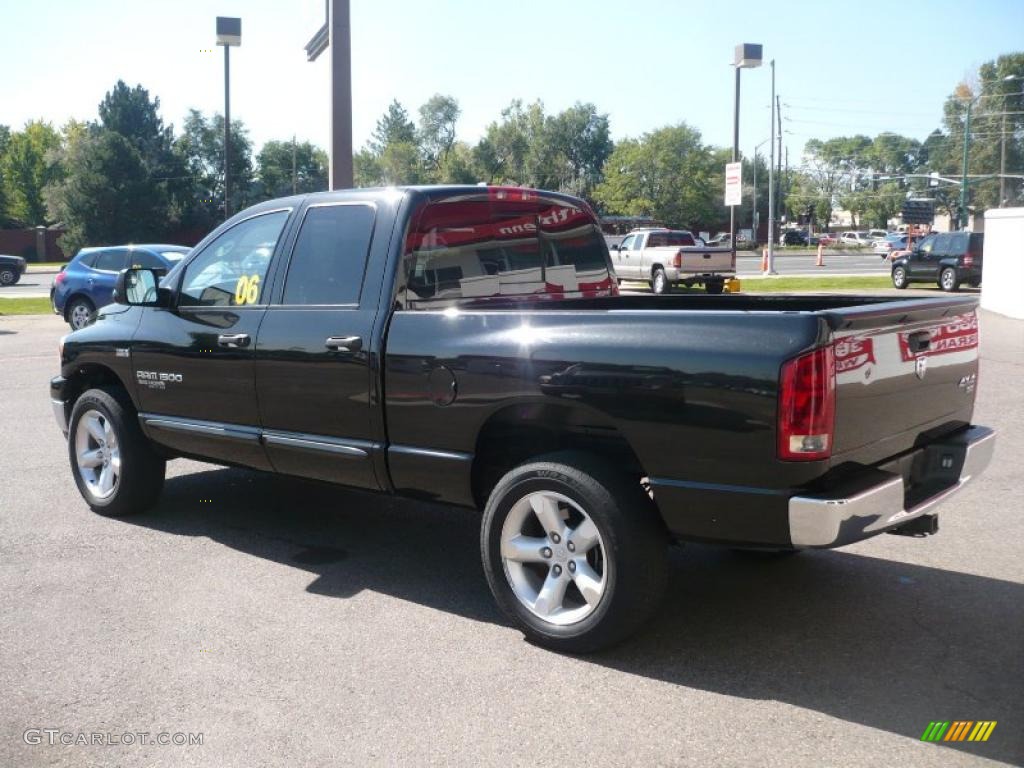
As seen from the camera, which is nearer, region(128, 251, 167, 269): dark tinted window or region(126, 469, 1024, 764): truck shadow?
region(126, 469, 1024, 764): truck shadow

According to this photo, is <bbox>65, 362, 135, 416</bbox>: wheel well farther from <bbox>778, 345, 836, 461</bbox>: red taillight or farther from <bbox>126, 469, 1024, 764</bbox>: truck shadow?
<bbox>778, 345, 836, 461</bbox>: red taillight

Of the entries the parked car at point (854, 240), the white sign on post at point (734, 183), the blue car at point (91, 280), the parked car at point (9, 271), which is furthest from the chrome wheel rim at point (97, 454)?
the parked car at point (854, 240)

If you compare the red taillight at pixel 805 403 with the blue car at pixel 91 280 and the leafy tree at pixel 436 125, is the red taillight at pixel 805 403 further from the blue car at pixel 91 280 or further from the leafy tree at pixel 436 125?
the leafy tree at pixel 436 125

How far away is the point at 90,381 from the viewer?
21.5 ft

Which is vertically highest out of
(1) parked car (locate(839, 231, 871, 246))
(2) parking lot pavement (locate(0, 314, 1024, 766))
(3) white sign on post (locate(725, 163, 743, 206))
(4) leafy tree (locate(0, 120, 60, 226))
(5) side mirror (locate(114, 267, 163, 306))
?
(4) leafy tree (locate(0, 120, 60, 226))

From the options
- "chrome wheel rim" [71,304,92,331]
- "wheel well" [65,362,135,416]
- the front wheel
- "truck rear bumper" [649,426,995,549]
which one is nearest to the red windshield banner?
"truck rear bumper" [649,426,995,549]

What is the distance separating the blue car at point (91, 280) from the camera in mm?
19188

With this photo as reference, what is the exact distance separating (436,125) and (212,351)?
11258 centimetres

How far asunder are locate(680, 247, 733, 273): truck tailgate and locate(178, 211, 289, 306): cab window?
22.8 metres

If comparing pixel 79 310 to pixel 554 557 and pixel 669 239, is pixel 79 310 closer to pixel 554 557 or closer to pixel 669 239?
pixel 554 557

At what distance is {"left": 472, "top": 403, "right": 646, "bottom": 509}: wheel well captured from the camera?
4.16 meters

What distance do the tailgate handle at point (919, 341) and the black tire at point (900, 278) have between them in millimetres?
26864

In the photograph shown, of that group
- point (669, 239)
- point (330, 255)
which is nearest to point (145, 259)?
point (330, 255)

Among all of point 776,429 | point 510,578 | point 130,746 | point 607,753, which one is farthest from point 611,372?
point 130,746
